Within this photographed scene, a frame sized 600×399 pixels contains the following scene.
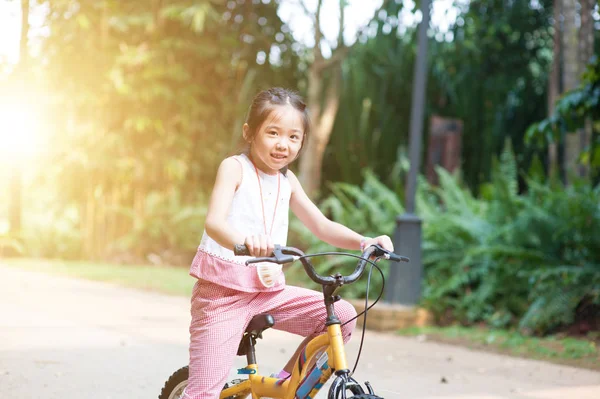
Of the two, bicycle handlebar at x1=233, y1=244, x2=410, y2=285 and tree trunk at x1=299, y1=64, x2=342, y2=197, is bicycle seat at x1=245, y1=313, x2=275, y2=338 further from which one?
tree trunk at x1=299, y1=64, x2=342, y2=197

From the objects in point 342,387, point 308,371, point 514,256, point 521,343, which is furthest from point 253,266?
point 514,256

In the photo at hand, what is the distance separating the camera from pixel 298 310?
135 inches

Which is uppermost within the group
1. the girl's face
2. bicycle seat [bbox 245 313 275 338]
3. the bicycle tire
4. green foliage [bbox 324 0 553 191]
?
green foliage [bbox 324 0 553 191]

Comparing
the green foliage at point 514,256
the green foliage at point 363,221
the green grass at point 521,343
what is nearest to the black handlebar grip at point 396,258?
the green grass at point 521,343

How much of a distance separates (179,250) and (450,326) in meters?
10.2

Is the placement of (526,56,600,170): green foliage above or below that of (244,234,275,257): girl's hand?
above

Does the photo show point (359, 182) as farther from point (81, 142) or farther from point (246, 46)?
point (81, 142)

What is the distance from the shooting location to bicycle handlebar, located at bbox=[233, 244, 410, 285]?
2785mm

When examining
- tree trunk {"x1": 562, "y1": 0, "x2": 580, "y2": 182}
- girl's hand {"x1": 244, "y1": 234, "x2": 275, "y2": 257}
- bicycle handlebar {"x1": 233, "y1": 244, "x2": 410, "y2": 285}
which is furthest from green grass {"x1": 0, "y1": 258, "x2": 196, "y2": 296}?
girl's hand {"x1": 244, "y1": 234, "x2": 275, "y2": 257}

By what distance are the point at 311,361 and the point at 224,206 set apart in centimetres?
67

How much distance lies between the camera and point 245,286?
3.38 meters

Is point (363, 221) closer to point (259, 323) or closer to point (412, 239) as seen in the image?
point (412, 239)

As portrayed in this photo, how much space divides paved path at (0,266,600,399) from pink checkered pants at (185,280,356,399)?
128cm

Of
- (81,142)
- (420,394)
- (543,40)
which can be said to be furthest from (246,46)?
(420,394)
